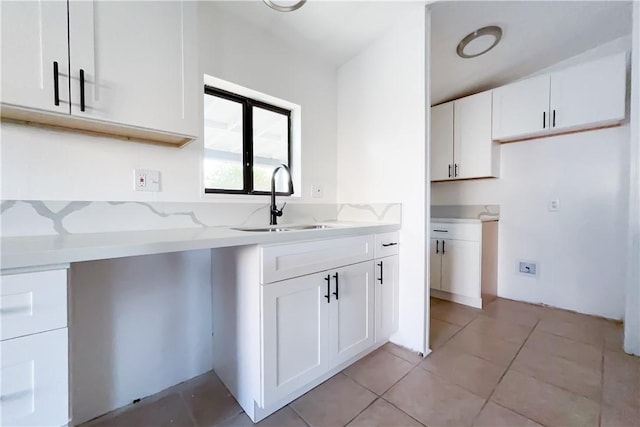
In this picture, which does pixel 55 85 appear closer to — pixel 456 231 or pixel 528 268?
pixel 456 231

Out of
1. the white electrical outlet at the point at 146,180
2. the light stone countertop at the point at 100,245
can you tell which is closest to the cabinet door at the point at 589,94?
the light stone countertop at the point at 100,245

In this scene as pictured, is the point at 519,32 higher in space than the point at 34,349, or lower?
higher

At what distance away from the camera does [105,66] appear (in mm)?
939

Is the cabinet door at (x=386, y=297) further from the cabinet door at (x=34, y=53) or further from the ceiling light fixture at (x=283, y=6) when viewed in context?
the cabinet door at (x=34, y=53)

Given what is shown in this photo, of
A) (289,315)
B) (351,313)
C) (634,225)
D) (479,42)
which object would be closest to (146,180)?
(289,315)

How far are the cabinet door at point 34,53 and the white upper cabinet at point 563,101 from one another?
3137 millimetres

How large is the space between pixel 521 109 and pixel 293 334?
111 inches

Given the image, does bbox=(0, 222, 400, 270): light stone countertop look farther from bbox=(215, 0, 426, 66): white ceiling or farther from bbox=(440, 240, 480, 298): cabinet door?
bbox=(440, 240, 480, 298): cabinet door

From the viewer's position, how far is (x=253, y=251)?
111 cm

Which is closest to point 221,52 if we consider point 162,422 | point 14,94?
point 14,94

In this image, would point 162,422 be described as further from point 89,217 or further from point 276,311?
point 89,217

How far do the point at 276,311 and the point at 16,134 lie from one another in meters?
1.25

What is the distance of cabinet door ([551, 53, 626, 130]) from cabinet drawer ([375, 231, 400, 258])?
1866 mm

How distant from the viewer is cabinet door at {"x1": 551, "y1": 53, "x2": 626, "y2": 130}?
1.96m
